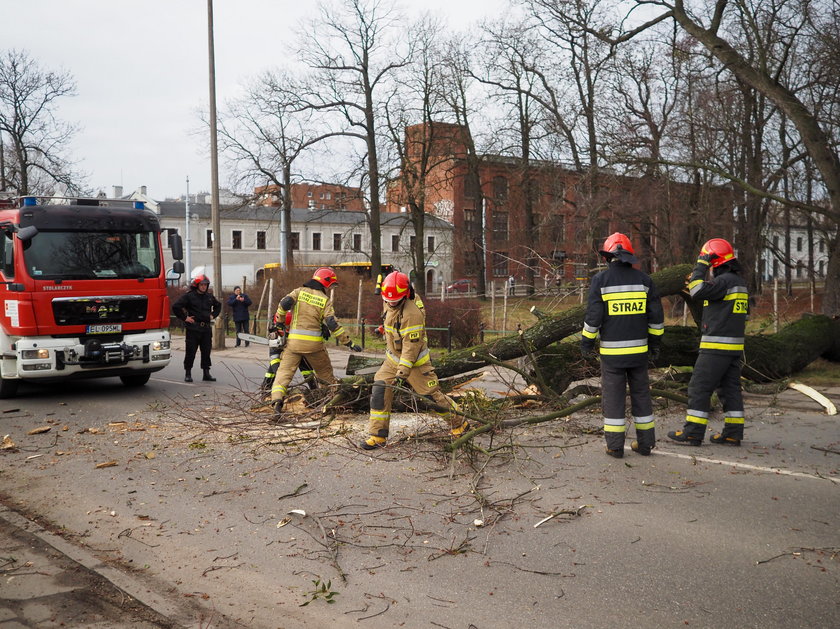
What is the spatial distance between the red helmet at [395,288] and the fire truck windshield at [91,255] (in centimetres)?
564

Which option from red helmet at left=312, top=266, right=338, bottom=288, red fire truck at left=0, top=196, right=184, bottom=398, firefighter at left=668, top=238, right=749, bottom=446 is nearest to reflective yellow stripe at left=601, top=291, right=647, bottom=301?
firefighter at left=668, top=238, right=749, bottom=446

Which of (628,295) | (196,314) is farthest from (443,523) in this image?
(196,314)

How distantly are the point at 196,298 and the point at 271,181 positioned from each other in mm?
21654

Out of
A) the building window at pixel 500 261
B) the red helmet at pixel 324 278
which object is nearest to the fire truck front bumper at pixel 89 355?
the red helmet at pixel 324 278

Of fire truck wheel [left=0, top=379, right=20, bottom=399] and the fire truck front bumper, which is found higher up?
the fire truck front bumper

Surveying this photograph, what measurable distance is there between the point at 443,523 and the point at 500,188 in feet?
124

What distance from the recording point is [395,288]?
6883 millimetres

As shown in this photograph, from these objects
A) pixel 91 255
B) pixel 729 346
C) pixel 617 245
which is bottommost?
pixel 729 346

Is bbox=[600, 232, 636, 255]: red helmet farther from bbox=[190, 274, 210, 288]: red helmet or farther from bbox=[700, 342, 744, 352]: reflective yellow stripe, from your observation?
bbox=[190, 274, 210, 288]: red helmet

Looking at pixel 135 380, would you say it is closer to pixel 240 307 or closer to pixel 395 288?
pixel 395 288

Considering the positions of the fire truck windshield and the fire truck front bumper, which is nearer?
the fire truck front bumper

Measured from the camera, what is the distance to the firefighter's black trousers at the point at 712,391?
6.72 meters

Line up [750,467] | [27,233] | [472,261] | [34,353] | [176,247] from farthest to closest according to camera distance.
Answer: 1. [472,261]
2. [176,247]
3. [34,353]
4. [27,233]
5. [750,467]

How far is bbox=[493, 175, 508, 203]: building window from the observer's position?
1584 inches
